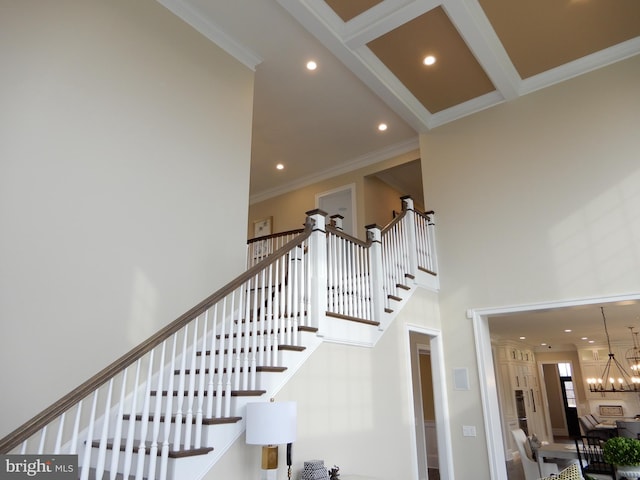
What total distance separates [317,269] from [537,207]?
3.56 m

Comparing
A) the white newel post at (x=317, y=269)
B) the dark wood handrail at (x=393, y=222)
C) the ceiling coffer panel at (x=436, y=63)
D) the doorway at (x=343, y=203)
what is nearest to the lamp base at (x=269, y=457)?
the white newel post at (x=317, y=269)

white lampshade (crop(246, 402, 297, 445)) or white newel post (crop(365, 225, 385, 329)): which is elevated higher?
white newel post (crop(365, 225, 385, 329))

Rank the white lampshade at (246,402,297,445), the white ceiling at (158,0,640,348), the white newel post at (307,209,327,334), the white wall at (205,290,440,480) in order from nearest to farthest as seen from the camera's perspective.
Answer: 1. the white lampshade at (246,402,297,445)
2. the white wall at (205,290,440,480)
3. the white newel post at (307,209,327,334)
4. the white ceiling at (158,0,640,348)

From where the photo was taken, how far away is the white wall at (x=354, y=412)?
384 cm

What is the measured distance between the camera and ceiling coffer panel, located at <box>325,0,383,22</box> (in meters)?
5.12

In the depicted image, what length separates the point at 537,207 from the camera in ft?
19.9

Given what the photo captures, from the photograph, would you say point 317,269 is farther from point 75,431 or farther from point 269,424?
point 75,431

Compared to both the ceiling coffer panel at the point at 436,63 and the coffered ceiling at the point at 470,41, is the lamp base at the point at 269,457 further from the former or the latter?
the ceiling coffer panel at the point at 436,63

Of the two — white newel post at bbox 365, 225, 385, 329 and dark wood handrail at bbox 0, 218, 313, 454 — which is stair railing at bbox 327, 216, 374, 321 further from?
dark wood handrail at bbox 0, 218, 313, 454

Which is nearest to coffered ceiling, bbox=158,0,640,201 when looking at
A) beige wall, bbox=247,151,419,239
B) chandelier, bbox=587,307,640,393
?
beige wall, bbox=247,151,419,239

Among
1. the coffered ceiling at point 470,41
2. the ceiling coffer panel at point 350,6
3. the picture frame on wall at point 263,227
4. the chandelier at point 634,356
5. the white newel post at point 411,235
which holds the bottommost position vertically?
the chandelier at point 634,356

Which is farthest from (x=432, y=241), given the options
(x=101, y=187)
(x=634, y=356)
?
(x=634, y=356)

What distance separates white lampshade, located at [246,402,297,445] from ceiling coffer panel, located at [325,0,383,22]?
449cm

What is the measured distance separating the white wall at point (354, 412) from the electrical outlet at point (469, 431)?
3.36ft
